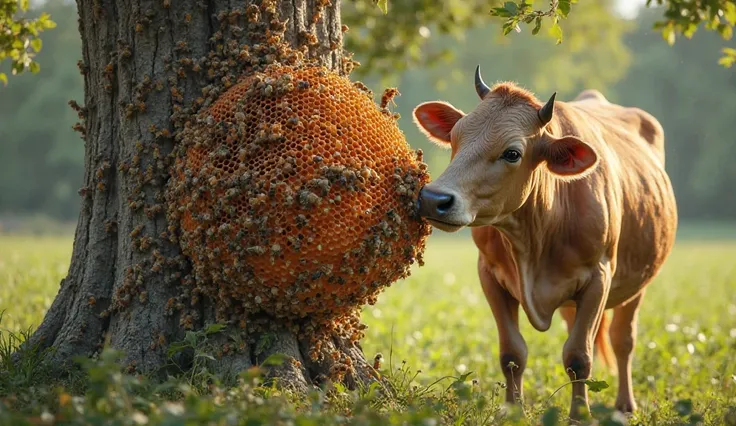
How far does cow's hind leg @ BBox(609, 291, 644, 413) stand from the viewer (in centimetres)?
645

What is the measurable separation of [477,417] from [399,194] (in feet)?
4.16

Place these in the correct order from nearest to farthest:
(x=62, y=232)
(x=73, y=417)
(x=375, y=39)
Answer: (x=73, y=417)
(x=375, y=39)
(x=62, y=232)

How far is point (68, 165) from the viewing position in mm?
43281

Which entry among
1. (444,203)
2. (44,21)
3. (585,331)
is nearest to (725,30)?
(585,331)

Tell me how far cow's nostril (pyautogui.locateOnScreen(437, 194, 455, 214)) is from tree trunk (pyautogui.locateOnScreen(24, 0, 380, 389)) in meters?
1.05

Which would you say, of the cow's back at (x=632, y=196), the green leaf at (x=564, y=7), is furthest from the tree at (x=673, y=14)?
the cow's back at (x=632, y=196)

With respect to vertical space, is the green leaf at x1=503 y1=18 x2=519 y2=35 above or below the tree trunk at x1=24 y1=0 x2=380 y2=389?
above

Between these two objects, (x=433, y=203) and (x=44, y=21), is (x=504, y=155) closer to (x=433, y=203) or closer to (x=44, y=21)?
(x=433, y=203)

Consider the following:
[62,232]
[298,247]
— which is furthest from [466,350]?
[62,232]

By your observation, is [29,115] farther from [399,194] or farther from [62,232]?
[399,194]

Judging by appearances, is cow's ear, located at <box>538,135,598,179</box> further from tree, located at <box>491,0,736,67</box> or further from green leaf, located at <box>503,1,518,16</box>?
green leaf, located at <box>503,1,518,16</box>

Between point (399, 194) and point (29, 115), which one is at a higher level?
point (29, 115)

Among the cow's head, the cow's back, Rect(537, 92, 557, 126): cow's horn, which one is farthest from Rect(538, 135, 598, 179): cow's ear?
the cow's back

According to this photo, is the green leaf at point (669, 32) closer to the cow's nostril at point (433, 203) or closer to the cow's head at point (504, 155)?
the cow's head at point (504, 155)
